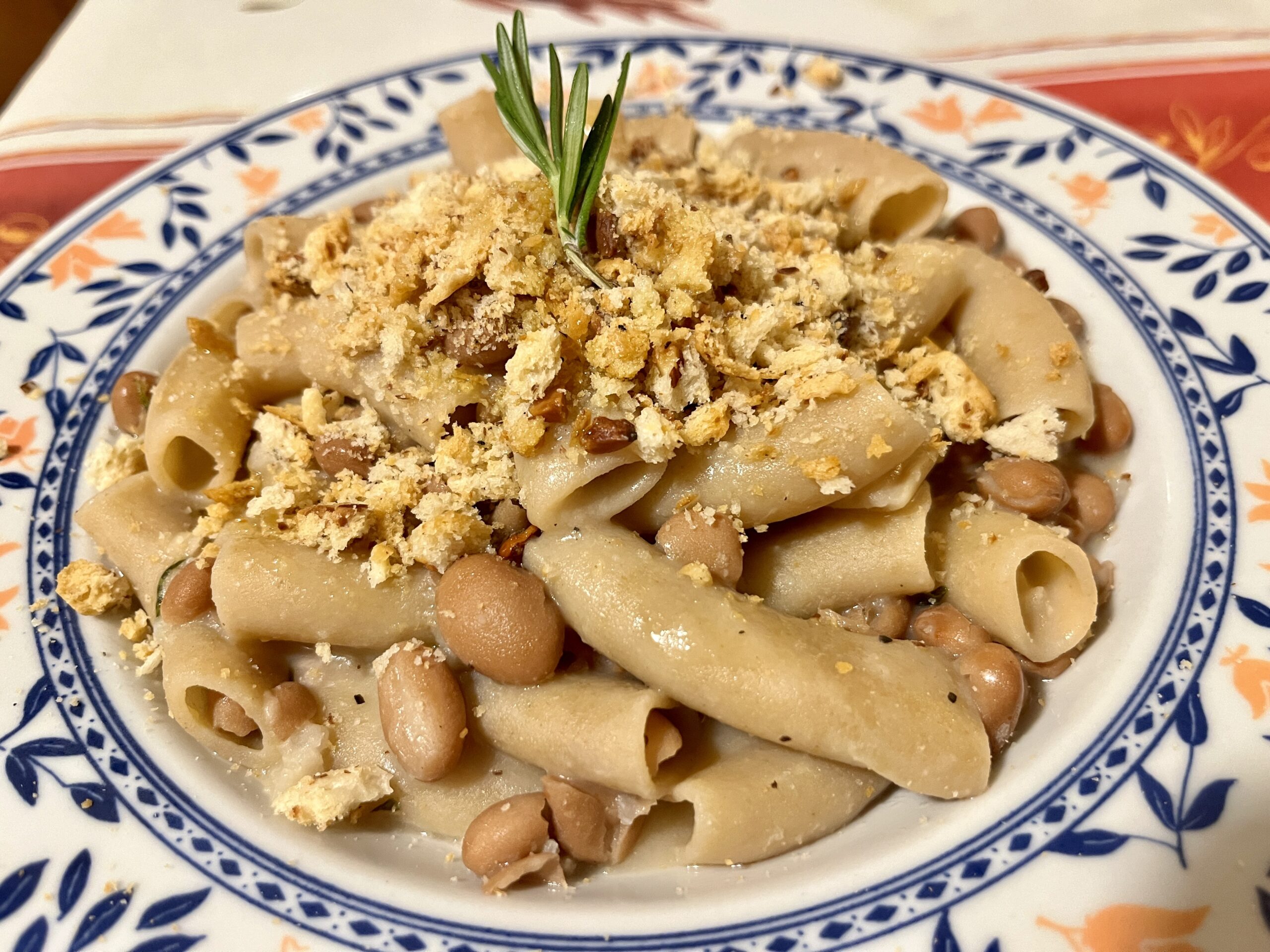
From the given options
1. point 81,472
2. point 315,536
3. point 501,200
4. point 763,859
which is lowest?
point 763,859

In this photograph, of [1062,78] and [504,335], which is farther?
[1062,78]

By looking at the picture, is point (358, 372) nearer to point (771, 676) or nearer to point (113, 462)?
point (113, 462)

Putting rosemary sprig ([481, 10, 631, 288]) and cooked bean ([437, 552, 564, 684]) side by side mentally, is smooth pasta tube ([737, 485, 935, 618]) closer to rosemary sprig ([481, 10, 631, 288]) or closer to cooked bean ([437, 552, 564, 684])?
cooked bean ([437, 552, 564, 684])

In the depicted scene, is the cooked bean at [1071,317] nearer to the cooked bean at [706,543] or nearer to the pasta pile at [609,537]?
the pasta pile at [609,537]

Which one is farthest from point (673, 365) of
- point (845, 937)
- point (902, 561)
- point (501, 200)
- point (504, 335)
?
point (845, 937)

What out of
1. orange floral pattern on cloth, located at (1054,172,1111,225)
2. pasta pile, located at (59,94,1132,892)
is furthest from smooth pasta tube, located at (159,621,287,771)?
orange floral pattern on cloth, located at (1054,172,1111,225)

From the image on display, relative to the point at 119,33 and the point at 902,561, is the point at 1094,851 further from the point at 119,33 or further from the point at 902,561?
the point at 119,33
